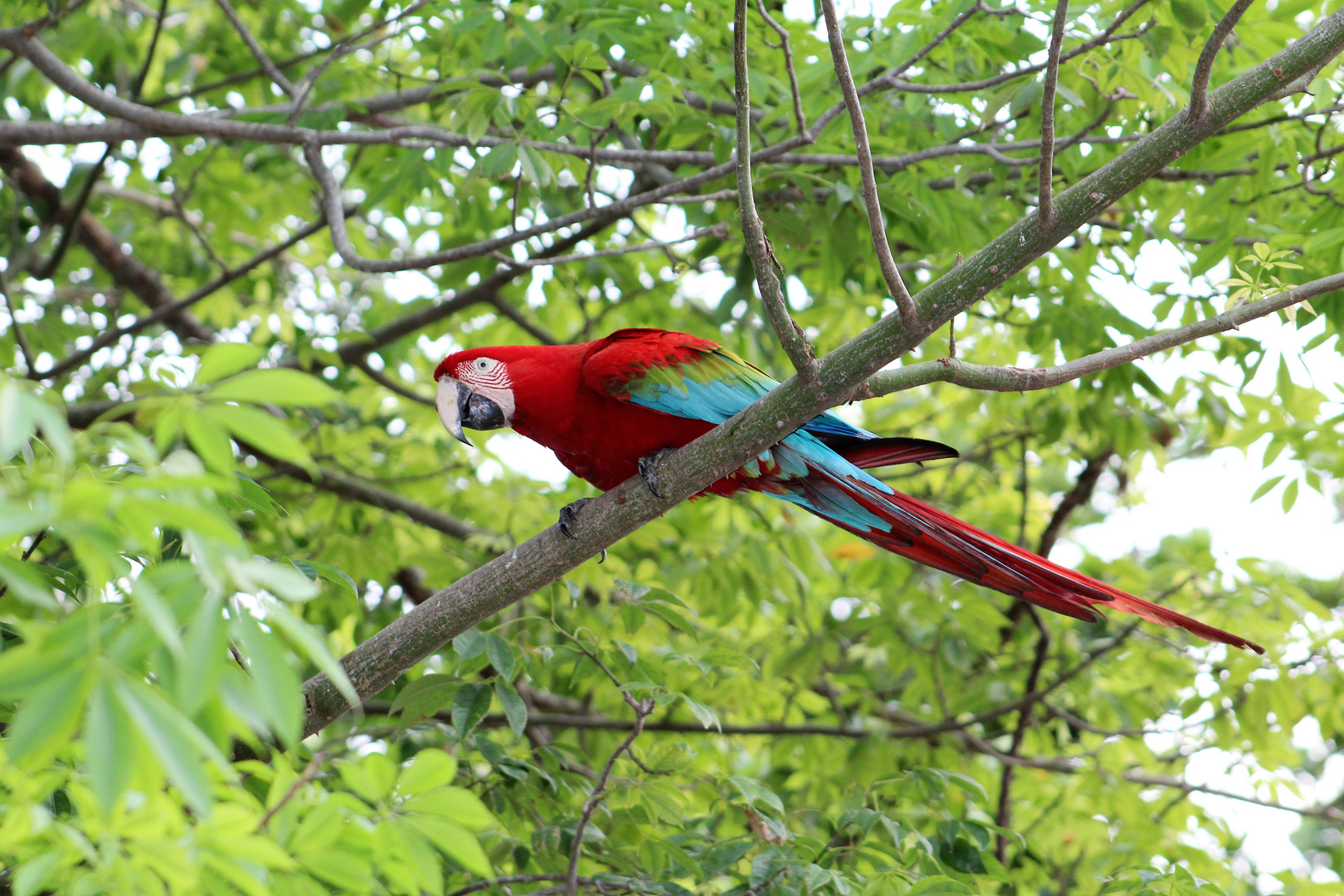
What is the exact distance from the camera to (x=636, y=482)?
2.45 m

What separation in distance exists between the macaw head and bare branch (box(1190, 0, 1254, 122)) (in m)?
1.88

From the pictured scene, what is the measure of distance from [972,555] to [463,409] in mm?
1558

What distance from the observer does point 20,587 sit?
929mm

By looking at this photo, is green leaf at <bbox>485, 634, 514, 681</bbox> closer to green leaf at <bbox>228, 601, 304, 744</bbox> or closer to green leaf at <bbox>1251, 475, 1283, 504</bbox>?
green leaf at <bbox>228, 601, 304, 744</bbox>

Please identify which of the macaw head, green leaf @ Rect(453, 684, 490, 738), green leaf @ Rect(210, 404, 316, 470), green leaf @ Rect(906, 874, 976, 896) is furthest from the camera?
the macaw head

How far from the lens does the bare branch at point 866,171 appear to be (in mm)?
1794

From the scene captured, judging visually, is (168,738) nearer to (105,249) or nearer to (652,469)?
(652,469)

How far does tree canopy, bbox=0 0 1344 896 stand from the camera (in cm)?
109

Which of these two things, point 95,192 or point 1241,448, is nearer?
point 1241,448

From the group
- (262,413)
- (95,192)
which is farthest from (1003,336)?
(95,192)

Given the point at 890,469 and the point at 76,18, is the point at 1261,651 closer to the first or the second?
the point at 890,469

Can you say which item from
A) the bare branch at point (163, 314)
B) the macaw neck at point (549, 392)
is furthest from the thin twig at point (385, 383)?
the macaw neck at point (549, 392)

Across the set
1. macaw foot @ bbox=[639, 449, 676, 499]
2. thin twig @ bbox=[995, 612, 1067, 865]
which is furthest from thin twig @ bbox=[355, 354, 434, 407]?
thin twig @ bbox=[995, 612, 1067, 865]

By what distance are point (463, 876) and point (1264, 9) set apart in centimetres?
350
